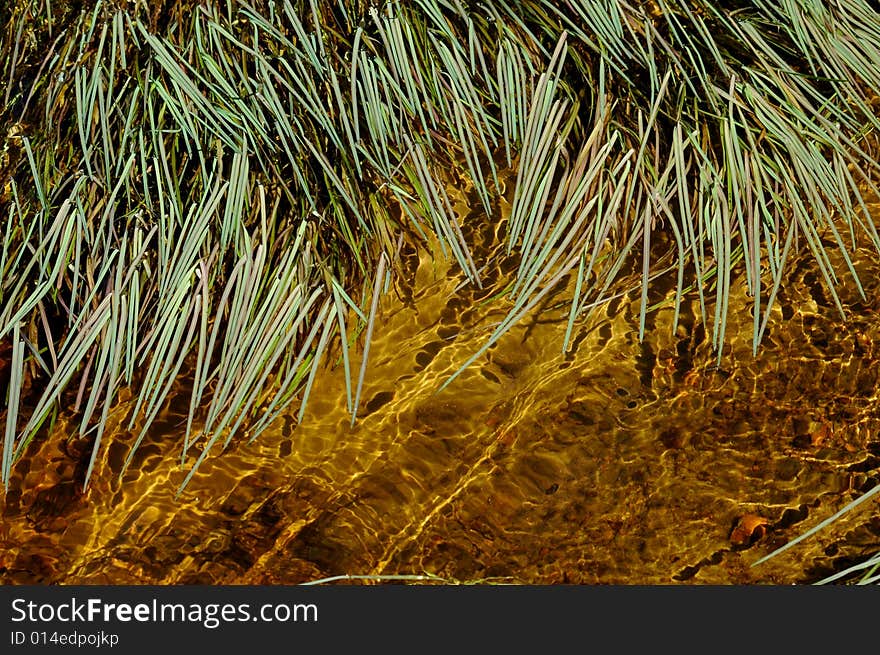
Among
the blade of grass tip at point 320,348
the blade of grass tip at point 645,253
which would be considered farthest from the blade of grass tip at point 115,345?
the blade of grass tip at point 645,253

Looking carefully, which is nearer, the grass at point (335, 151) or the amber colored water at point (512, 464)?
the grass at point (335, 151)

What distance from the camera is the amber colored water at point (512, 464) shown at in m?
1.24

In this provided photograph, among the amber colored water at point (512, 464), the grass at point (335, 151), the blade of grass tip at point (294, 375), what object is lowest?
the amber colored water at point (512, 464)

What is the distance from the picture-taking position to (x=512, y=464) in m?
1.29

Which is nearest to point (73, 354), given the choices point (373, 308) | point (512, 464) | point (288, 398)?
point (288, 398)

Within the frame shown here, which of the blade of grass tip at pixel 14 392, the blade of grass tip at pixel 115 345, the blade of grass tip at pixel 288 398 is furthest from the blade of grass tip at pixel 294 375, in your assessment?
the blade of grass tip at pixel 14 392

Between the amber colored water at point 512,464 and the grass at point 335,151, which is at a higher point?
the grass at point 335,151

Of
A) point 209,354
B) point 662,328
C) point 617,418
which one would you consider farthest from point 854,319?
point 209,354

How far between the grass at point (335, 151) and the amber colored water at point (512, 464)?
0.39ft

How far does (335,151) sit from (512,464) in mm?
581

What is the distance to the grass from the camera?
3.70 feet

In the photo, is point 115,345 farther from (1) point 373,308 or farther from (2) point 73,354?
(1) point 373,308

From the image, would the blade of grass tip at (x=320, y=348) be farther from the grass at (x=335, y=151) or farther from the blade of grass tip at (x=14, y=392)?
the blade of grass tip at (x=14, y=392)

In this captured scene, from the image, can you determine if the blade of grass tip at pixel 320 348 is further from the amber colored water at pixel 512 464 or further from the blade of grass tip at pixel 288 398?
the amber colored water at pixel 512 464
